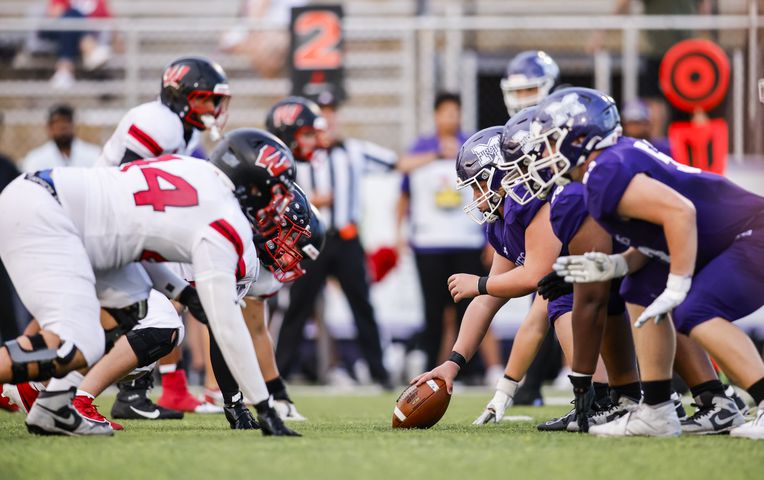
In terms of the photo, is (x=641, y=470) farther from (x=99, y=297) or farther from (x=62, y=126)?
(x=62, y=126)

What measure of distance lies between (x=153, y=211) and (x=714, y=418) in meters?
2.42

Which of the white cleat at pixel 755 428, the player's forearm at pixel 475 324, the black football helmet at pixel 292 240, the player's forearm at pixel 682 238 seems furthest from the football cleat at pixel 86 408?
the white cleat at pixel 755 428

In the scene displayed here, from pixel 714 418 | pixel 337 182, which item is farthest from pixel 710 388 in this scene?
pixel 337 182

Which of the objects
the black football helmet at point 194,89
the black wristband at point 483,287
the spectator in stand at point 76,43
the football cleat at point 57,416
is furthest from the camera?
the spectator in stand at point 76,43

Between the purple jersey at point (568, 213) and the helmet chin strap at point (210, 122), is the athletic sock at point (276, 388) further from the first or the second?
the purple jersey at point (568, 213)

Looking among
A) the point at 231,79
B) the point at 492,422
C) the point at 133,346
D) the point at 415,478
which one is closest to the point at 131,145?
the point at 133,346

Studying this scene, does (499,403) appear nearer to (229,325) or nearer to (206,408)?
(229,325)

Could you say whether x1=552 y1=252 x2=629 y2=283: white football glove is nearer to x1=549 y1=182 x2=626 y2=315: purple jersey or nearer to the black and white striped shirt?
x1=549 y1=182 x2=626 y2=315: purple jersey

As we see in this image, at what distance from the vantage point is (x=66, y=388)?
474 cm

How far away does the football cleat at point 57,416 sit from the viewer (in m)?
4.71

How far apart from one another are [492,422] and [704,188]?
5.50 ft

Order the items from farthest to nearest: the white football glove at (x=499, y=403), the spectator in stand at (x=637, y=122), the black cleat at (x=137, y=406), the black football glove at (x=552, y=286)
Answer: the spectator in stand at (x=637, y=122), the black cleat at (x=137, y=406), the white football glove at (x=499, y=403), the black football glove at (x=552, y=286)

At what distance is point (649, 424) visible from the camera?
15.5ft

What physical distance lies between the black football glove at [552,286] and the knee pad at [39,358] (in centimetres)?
187
